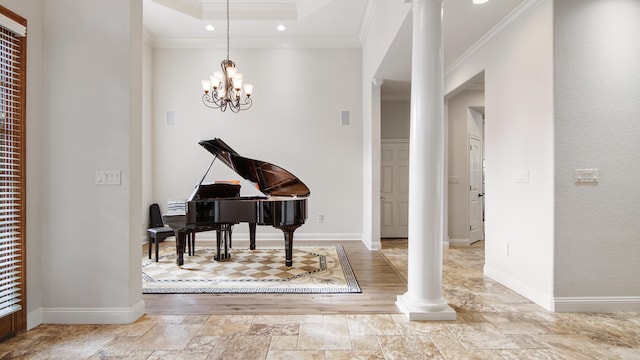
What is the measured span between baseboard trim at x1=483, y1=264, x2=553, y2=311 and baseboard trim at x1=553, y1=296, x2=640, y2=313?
8 cm

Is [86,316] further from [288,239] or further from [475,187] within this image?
[475,187]

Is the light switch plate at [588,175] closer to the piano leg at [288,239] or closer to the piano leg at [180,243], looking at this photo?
the piano leg at [288,239]

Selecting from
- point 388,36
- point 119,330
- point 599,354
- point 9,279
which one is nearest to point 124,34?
point 9,279

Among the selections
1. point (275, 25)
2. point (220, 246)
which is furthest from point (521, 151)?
point (275, 25)

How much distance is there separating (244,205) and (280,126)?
98.2 inches

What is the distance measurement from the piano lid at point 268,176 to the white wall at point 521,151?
220cm

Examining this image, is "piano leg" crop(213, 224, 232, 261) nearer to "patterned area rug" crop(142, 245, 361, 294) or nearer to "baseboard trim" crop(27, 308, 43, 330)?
"patterned area rug" crop(142, 245, 361, 294)

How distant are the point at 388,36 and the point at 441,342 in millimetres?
3214

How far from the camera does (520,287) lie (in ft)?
10.3

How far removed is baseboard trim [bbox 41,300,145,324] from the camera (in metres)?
2.49

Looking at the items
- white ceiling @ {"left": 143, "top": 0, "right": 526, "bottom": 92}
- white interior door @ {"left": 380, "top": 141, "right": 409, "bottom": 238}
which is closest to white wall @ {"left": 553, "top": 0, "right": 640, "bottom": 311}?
white ceiling @ {"left": 143, "top": 0, "right": 526, "bottom": 92}

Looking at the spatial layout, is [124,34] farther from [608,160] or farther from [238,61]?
[608,160]

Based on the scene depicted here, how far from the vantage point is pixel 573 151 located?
271cm

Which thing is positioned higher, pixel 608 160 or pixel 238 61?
pixel 238 61
